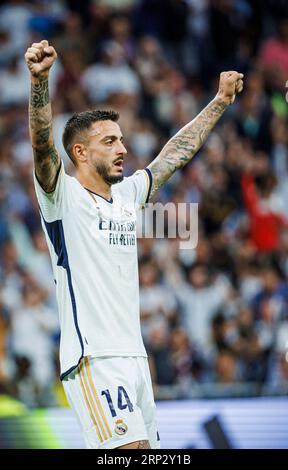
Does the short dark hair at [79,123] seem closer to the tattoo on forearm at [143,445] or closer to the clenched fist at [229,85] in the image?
the clenched fist at [229,85]

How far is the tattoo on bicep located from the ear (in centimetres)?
61

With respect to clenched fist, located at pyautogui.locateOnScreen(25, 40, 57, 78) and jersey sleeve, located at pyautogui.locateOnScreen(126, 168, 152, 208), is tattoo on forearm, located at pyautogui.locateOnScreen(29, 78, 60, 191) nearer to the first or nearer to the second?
clenched fist, located at pyautogui.locateOnScreen(25, 40, 57, 78)

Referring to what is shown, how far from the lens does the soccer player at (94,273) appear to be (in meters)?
6.00

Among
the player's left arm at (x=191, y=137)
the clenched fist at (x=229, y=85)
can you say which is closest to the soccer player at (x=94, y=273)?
the player's left arm at (x=191, y=137)

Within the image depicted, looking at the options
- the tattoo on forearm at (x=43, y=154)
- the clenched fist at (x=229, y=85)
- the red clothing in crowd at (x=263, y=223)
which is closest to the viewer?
the tattoo on forearm at (x=43, y=154)

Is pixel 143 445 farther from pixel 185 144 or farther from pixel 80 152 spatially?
pixel 185 144

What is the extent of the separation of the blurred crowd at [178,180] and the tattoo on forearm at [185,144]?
420 centimetres

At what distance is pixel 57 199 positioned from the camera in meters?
6.22

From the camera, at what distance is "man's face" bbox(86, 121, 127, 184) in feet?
21.2

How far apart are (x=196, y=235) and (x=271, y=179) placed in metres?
1.49

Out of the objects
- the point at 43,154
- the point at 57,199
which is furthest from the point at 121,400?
the point at 43,154

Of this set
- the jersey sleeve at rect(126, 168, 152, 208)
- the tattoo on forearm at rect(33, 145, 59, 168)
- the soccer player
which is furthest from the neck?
the tattoo on forearm at rect(33, 145, 59, 168)
